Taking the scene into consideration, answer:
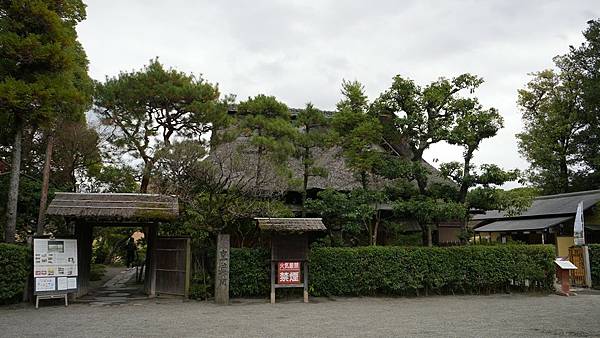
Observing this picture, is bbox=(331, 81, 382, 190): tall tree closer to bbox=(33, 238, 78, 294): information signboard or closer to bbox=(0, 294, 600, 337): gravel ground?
bbox=(0, 294, 600, 337): gravel ground

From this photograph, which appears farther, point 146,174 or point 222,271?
point 146,174

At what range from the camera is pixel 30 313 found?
9.90 metres

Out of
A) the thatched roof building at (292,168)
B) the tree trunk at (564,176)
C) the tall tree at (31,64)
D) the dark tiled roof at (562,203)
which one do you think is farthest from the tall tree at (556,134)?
the tall tree at (31,64)

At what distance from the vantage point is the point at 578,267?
1611cm

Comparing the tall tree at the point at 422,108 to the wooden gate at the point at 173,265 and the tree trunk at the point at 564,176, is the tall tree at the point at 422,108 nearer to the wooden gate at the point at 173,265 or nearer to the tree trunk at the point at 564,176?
the wooden gate at the point at 173,265

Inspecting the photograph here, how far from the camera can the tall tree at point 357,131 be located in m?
13.9

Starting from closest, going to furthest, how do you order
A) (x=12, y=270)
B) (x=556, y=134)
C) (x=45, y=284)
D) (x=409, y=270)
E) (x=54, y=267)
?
(x=12, y=270)
(x=45, y=284)
(x=54, y=267)
(x=409, y=270)
(x=556, y=134)

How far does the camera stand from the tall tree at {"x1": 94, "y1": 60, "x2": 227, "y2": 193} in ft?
48.0

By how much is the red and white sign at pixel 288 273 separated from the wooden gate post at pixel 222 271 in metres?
1.40

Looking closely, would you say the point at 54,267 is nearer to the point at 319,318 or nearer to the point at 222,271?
the point at 222,271

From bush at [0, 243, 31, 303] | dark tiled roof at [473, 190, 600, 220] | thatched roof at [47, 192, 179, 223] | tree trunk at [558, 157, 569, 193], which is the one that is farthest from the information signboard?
tree trunk at [558, 157, 569, 193]

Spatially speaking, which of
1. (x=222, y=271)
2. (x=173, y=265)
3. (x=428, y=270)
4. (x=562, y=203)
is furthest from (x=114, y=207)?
(x=562, y=203)

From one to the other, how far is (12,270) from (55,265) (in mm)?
900

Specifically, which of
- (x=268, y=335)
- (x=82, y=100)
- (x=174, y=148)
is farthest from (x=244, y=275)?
(x=82, y=100)
